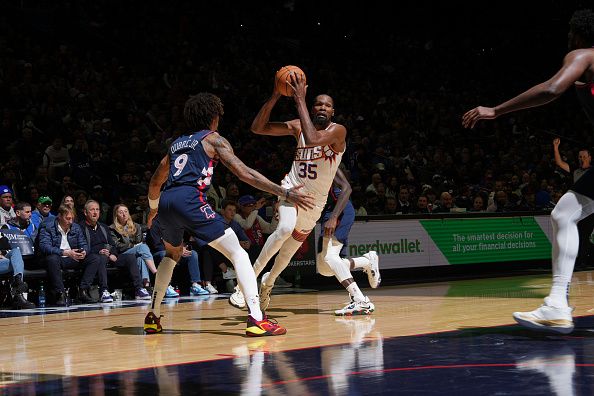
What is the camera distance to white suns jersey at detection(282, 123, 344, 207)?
25.9 feet

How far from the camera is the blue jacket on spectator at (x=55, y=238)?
10.7 meters

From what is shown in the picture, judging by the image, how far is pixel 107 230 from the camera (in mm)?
11555

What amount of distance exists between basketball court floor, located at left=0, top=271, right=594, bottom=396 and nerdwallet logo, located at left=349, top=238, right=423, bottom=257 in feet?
12.0

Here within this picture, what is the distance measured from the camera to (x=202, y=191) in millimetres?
6863

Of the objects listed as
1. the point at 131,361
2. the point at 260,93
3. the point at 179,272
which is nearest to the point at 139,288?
the point at 179,272

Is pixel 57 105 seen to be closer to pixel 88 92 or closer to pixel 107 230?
pixel 88 92

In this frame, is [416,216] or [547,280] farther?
[416,216]

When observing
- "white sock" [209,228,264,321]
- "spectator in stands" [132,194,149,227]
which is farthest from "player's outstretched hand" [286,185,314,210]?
"spectator in stands" [132,194,149,227]

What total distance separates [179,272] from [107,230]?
1.23 m

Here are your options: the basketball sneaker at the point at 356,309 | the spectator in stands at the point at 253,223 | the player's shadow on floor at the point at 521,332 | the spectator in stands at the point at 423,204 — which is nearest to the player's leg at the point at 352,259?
the basketball sneaker at the point at 356,309

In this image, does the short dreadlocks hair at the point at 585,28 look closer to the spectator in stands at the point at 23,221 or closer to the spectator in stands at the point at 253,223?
the spectator in stands at the point at 253,223

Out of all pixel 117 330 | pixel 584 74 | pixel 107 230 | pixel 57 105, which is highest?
pixel 57 105

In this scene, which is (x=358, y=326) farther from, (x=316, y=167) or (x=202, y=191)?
(x=202, y=191)

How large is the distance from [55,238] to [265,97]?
27.6ft
